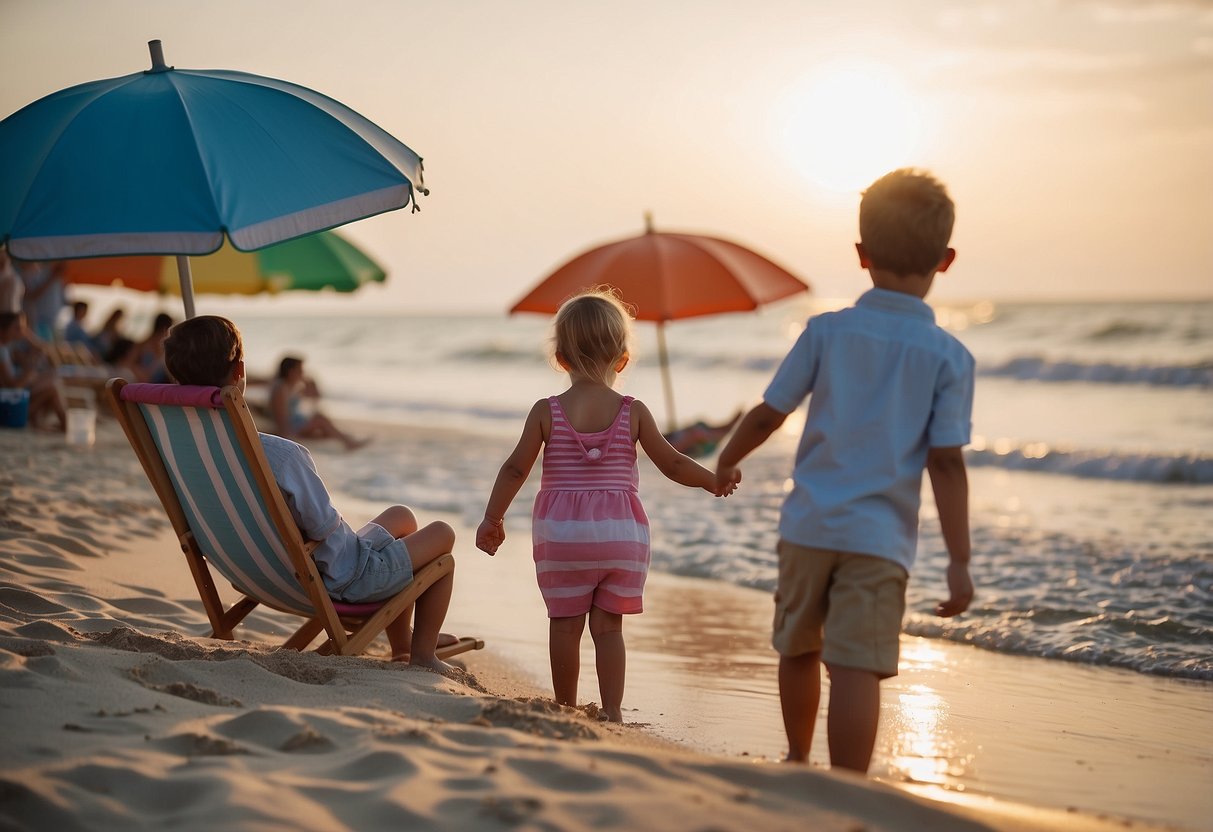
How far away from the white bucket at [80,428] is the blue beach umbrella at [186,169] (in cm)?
651

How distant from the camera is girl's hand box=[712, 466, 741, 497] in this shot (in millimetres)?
3256

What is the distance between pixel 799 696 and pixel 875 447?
74cm

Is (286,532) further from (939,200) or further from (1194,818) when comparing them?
(1194,818)

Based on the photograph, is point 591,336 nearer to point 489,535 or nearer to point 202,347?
point 489,535

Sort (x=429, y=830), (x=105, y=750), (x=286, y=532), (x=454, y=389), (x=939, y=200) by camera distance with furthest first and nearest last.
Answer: (x=454, y=389), (x=286, y=532), (x=939, y=200), (x=105, y=750), (x=429, y=830)

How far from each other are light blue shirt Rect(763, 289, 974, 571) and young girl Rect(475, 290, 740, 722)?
2.87ft

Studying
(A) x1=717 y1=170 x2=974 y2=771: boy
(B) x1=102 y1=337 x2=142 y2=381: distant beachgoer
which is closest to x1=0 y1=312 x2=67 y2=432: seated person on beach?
(B) x1=102 y1=337 x2=142 y2=381: distant beachgoer

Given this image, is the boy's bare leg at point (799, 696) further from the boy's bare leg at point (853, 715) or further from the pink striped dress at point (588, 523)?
the pink striped dress at point (588, 523)

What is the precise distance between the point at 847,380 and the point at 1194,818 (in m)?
1.64

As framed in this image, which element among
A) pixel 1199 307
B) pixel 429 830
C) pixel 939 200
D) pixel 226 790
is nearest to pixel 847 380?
pixel 939 200

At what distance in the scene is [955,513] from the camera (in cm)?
296

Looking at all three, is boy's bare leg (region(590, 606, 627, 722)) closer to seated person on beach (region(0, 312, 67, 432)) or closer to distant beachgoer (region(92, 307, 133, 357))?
seated person on beach (region(0, 312, 67, 432))

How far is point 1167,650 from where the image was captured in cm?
540

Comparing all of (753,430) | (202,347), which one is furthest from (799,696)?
(202,347)
